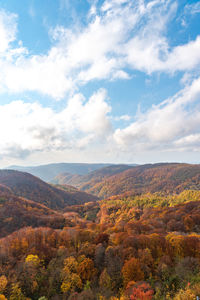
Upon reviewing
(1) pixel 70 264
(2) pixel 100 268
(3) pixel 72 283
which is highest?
(1) pixel 70 264

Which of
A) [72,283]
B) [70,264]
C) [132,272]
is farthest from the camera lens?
[70,264]

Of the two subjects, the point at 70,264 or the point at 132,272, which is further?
the point at 70,264

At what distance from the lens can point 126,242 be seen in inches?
2235

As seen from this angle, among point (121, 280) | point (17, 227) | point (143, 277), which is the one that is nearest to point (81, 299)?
point (121, 280)

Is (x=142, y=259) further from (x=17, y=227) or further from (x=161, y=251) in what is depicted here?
(x=17, y=227)

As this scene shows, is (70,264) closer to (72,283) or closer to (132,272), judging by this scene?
(72,283)

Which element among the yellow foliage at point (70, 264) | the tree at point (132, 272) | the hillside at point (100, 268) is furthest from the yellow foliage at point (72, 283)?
Answer: the tree at point (132, 272)

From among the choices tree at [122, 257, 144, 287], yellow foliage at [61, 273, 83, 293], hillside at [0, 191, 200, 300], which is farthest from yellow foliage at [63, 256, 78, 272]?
tree at [122, 257, 144, 287]

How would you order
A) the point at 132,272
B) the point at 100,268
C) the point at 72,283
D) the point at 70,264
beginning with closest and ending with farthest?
the point at 132,272 → the point at 72,283 → the point at 70,264 → the point at 100,268

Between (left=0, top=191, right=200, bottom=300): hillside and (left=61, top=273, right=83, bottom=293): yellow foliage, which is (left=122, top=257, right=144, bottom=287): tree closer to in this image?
(left=0, top=191, right=200, bottom=300): hillside

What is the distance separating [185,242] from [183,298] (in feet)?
120

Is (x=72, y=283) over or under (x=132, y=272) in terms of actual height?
under

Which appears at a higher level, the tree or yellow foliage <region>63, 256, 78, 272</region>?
the tree

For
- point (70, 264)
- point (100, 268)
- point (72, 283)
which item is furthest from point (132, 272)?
point (70, 264)
